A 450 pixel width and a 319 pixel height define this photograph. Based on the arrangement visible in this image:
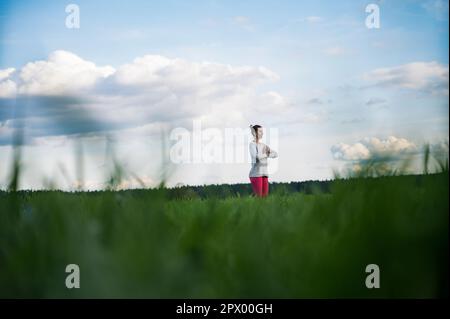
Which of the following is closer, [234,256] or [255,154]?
[234,256]

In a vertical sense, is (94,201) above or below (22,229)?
above

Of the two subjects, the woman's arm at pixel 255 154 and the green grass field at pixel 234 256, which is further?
the woman's arm at pixel 255 154

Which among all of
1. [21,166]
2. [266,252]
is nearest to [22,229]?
[21,166]

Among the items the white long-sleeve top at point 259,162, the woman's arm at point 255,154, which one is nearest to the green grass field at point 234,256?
the woman's arm at point 255,154

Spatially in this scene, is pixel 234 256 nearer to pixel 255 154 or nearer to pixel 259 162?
pixel 255 154

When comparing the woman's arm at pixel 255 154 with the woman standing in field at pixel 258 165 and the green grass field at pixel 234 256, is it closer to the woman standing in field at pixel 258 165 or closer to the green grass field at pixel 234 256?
the woman standing in field at pixel 258 165

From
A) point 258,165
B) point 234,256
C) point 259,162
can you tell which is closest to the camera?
point 234,256

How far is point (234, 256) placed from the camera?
1.40 m

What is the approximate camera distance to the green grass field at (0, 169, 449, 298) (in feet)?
3.82

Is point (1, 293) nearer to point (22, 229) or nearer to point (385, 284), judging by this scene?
point (22, 229)

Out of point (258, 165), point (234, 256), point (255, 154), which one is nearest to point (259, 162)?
point (258, 165)

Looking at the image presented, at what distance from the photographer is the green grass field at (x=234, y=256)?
45.8 inches

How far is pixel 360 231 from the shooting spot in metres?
1.44
